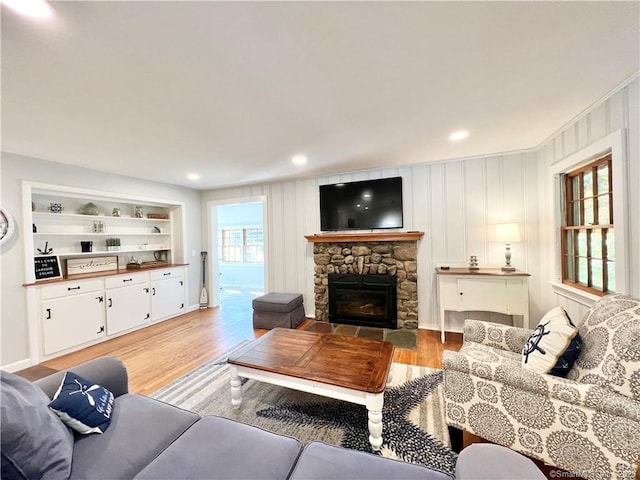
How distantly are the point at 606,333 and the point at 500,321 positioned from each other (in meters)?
2.21

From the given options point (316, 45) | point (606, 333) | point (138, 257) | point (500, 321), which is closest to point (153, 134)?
point (316, 45)

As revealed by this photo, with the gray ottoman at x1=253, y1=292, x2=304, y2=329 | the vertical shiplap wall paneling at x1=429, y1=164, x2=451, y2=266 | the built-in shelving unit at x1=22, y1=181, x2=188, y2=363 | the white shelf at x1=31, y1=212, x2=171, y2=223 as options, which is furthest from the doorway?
the vertical shiplap wall paneling at x1=429, y1=164, x2=451, y2=266

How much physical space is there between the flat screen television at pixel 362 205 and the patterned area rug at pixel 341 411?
203 centimetres

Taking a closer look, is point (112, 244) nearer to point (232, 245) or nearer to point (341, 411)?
point (232, 245)

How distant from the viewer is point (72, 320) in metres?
3.17

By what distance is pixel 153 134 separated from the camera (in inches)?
95.2

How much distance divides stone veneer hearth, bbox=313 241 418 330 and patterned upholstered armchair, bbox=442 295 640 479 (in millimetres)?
2063

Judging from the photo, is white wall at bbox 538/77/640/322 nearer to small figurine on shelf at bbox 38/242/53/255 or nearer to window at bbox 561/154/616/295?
window at bbox 561/154/616/295

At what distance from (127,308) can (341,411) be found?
11.5ft

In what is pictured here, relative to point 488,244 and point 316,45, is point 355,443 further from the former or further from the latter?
point 488,244

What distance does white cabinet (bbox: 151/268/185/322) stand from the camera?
4.17 meters

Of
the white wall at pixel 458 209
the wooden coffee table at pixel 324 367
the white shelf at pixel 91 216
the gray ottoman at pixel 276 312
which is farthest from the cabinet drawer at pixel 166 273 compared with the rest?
the wooden coffee table at pixel 324 367

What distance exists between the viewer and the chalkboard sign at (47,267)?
310cm

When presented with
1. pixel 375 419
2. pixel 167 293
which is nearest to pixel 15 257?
pixel 167 293
